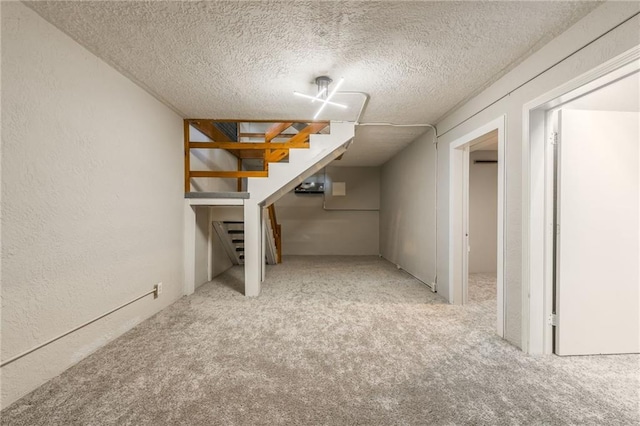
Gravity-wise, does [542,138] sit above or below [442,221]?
above

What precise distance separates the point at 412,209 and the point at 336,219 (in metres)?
2.60

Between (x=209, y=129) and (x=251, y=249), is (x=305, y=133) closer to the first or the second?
(x=209, y=129)

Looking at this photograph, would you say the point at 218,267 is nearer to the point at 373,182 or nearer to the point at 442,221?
the point at 442,221

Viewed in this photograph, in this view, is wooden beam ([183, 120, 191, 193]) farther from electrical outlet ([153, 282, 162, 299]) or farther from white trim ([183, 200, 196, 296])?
electrical outlet ([153, 282, 162, 299])

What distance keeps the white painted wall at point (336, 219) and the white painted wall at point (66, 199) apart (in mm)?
4135

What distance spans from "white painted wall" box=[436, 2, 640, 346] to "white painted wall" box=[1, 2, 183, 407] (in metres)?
3.21

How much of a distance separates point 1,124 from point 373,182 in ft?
20.2

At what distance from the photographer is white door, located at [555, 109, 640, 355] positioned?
1.79 metres

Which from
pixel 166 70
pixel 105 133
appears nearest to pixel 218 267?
pixel 105 133

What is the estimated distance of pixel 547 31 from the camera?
1.58 metres

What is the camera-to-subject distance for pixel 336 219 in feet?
21.7

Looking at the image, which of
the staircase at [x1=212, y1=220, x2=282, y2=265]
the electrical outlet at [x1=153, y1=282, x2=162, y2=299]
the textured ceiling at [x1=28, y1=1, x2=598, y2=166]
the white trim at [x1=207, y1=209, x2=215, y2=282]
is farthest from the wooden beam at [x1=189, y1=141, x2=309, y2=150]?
the electrical outlet at [x1=153, y1=282, x2=162, y2=299]

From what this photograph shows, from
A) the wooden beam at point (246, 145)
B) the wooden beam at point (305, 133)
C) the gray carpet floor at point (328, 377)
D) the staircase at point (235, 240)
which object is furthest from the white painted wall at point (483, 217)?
the staircase at point (235, 240)

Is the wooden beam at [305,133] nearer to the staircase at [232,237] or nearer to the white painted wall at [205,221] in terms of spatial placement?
the white painted wall at [205,221]
